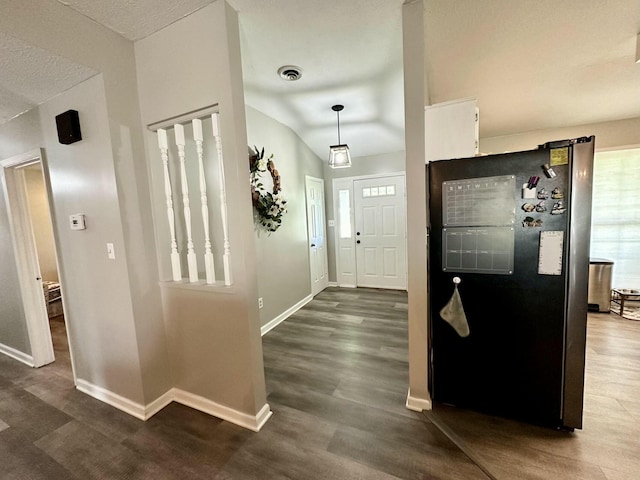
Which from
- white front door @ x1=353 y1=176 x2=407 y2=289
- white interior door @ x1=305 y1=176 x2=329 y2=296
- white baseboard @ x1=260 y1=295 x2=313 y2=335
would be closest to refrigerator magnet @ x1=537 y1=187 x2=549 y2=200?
white baseboard @ x1=260 y1=295 x2=313 y2=335

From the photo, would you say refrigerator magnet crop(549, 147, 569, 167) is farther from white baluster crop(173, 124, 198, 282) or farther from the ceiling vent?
white baluster crop(173, 124, 198, 282)

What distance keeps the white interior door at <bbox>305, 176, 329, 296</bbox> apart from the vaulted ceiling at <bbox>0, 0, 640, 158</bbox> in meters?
1.43

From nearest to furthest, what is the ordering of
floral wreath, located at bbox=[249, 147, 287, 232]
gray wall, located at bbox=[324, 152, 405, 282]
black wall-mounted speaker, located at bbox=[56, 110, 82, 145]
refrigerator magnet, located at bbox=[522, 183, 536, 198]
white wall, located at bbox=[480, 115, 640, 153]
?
refrigerator magnet, located at bbox=[522, 183, 536, 198] → black wall-mounted speaker, located at bbox=[56, 110, 82, 145] → floral wreath, located at bbox=[249, 147, 287, 232] → white wall, located at bbox=[480, 115, 640, 153] → gray wall, located at bbox=[324, 152, 405, 282]

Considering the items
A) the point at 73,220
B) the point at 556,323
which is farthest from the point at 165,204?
the point at 556,323

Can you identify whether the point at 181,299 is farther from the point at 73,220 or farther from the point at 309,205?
the point at 309,205

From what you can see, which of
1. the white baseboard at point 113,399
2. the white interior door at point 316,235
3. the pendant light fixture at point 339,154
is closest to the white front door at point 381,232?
the white interior door at point 316,235

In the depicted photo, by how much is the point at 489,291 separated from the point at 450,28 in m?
1.87

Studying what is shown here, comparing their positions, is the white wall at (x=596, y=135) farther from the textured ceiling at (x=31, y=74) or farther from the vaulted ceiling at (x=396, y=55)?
the textured ceiling at (x=31, y=74)

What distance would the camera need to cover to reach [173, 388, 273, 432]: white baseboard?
1750mm

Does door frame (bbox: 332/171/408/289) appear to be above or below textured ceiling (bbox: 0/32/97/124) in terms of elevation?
below

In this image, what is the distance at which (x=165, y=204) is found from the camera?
1.93 m

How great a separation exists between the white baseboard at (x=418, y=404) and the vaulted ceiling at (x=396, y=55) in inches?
102

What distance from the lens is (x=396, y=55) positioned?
2.14 m

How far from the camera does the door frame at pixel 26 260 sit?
248 centimetres
